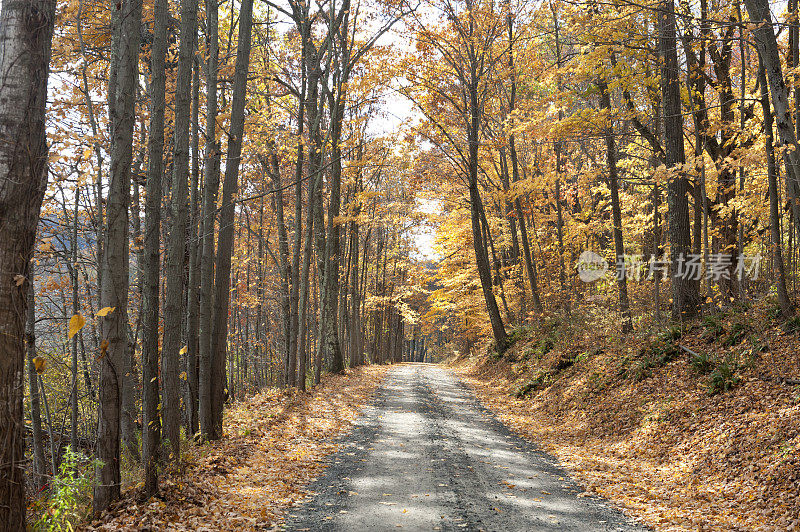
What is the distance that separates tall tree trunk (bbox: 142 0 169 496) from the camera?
6.16 metres

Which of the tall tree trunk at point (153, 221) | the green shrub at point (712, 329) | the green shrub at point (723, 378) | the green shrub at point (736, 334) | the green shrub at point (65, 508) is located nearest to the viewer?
the green shrub at point (65, 508)

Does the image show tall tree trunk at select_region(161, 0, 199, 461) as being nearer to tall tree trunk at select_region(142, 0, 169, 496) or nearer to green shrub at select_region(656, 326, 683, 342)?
tall tree trunk at select_region(142, 0, 169, 496)

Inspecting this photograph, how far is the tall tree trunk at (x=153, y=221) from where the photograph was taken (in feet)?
20.2

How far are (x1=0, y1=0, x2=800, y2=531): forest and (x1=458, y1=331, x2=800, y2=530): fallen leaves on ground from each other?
0.05 meters

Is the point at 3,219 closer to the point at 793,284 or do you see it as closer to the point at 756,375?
the point at 756,375

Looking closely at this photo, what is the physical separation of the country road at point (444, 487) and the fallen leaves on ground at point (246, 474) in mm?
374

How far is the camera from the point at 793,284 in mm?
9656

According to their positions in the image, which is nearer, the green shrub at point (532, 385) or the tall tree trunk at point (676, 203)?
the tall tree trunk at point (676, 203)

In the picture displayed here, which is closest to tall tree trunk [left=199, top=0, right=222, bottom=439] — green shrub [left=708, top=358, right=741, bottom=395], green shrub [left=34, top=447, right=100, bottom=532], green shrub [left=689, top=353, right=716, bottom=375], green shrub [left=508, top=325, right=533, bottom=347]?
green shrub [left=34, top=447, right=100, bottom=532]

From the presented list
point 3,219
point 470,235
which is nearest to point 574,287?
point 470,235

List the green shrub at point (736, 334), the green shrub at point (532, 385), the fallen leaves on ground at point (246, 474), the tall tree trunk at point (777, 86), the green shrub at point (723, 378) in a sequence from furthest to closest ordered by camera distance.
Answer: the green shrub at point (532, 385) → the green shrub at point (736, 334) → the green shrub at point (723, 378) → the tall tree trunk at point (777, 86) → the fallen leaves on ground at point (246, 474)

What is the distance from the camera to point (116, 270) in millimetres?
5023


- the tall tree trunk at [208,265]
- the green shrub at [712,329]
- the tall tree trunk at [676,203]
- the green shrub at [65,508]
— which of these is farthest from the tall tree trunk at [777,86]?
the green shrub at [65,508]

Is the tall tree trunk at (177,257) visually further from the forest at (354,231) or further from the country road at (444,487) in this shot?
the country road at (444,487)
